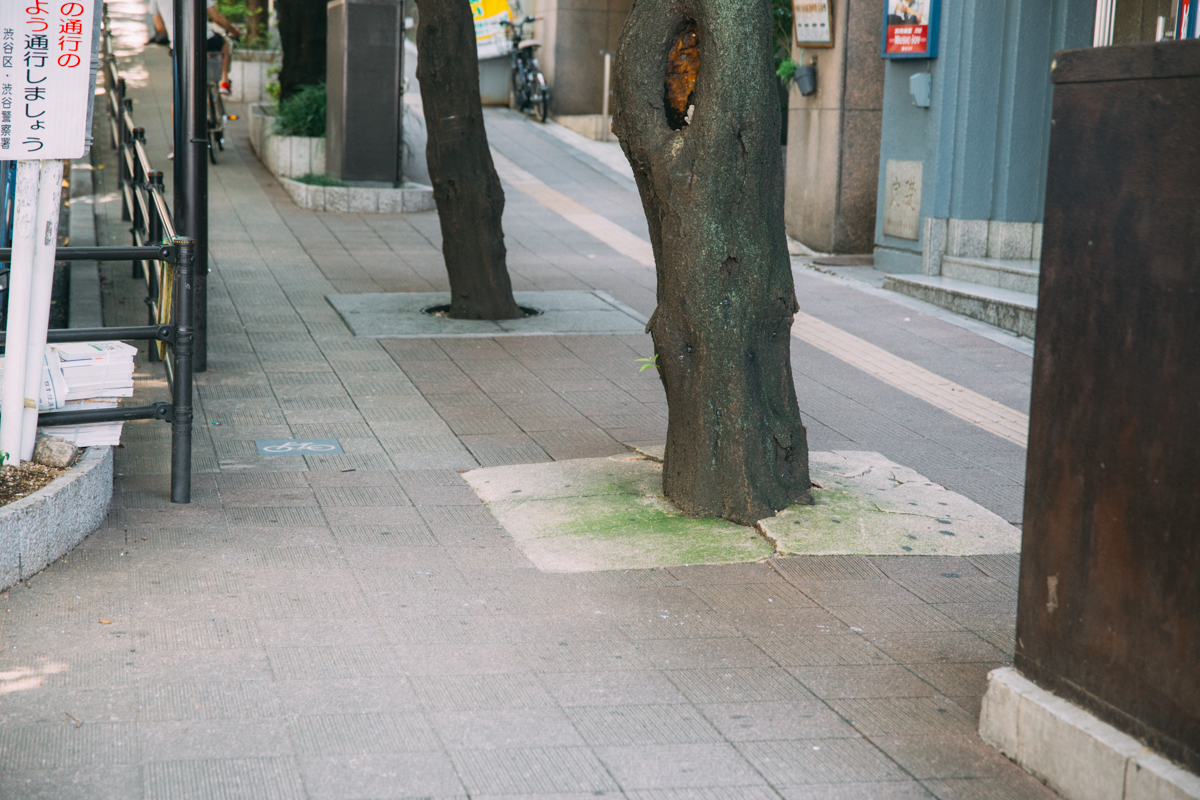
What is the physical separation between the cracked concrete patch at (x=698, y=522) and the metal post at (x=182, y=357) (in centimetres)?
138

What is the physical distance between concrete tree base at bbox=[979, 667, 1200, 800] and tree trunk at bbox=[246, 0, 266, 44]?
945 inches

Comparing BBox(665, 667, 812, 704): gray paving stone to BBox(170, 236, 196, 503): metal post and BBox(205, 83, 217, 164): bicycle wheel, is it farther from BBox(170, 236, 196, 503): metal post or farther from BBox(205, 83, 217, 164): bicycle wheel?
BBox(205, 83, 217, 164): bicycle wheel

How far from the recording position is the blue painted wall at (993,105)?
1195cm

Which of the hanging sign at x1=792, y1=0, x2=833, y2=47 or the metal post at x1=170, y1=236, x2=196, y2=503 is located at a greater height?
the hanging sign at x1=792, y1=0, x2=833, y2=47

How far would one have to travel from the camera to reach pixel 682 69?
18.3 ft

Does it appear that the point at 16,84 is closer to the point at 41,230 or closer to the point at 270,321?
the point at 41,230

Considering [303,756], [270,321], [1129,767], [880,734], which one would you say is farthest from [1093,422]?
[270,321]

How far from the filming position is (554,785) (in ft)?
11.1

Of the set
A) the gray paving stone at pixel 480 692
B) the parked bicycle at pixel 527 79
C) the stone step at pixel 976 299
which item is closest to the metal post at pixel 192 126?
the gray paving stone at pixel 480 692

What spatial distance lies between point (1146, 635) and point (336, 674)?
2.38m

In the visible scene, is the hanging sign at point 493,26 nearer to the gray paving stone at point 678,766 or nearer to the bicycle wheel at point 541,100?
the bicycle wheel at point 541,100

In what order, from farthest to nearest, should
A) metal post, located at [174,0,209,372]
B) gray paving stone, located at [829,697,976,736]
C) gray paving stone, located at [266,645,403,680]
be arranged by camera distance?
metal post, located at [174,0,209,372], gray paving stone, located at [266,645,403,680], gray paving stone, located at [829,697,976,736]

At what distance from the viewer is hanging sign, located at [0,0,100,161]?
5.00 metres

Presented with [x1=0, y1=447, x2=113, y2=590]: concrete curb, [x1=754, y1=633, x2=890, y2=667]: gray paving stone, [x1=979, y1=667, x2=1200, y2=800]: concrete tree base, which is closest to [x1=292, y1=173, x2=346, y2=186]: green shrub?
[x1=0, y1=447, x2=113, y2=590]: concrete curb
